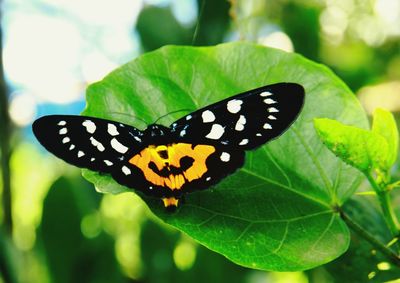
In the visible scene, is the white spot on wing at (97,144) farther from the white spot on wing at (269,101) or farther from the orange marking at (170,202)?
the white spot on wing at (269,101)

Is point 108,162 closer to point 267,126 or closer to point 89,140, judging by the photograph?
point 89,140

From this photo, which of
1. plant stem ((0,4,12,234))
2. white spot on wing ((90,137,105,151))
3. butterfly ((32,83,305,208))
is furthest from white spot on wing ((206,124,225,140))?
plant stem ((0,4,12,234))

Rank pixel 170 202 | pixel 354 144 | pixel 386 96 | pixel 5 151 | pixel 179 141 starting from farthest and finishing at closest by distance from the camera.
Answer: pixel 386 96 → pixel 5 151 → pixel 179 141 → pixel 170 202 → pixel 354 144

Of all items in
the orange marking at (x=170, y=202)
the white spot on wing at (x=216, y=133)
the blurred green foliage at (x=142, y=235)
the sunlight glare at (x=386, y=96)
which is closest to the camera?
the orange marking at (x=170, y=202)

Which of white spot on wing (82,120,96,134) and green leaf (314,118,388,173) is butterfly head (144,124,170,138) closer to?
white spot on wing (82,120,96,134)

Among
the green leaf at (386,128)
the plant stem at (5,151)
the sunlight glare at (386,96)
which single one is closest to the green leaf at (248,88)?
the green leaf at (386,128)

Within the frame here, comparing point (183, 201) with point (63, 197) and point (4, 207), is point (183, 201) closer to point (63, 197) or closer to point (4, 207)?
point (4, 207)

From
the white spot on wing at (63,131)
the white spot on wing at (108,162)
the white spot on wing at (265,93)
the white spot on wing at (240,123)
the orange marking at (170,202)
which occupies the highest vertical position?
the white spot on wing at (265,93)

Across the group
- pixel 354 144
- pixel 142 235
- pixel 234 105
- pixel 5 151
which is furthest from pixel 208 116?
pixel 142 235
